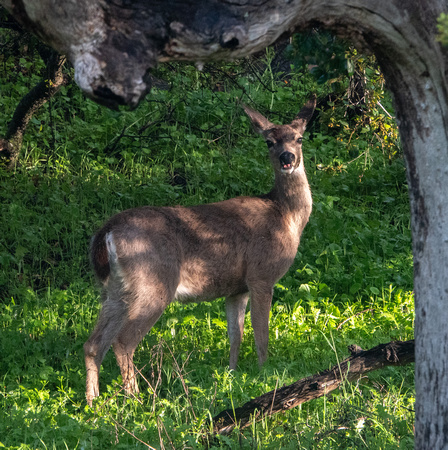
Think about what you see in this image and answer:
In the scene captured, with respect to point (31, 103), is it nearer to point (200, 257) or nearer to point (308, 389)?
point (200, 257)

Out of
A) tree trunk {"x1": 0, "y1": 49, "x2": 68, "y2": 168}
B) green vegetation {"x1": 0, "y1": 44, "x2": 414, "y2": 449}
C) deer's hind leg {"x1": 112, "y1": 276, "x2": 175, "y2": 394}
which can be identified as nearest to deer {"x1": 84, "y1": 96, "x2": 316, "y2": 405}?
deer's hind leg {"x1": 112, "y1": 276, "x2": 175, "y2": 394}

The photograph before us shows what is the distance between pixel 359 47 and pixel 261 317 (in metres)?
3.45

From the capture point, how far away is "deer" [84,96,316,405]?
543 cm

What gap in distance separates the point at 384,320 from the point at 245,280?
4.09 feet

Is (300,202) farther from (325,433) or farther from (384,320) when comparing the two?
(325,433)

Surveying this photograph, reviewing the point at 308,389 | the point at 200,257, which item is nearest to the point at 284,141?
the point at 200,257

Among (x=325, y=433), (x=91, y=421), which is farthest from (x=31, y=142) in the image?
(x=325, y=433)

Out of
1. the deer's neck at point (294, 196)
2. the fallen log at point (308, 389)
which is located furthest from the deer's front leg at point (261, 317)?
the fallen log at point (308, 389)

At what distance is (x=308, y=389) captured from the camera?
3.90 metres

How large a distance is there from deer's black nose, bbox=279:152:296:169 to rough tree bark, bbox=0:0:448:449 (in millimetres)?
3489

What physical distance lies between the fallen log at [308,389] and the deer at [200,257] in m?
1.18

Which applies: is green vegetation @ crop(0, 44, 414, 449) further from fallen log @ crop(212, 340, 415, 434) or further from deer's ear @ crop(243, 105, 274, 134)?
deer's ear @ crop(243, 105, 274, 134)

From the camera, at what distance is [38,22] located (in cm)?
242

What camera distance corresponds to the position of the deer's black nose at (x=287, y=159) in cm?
642
